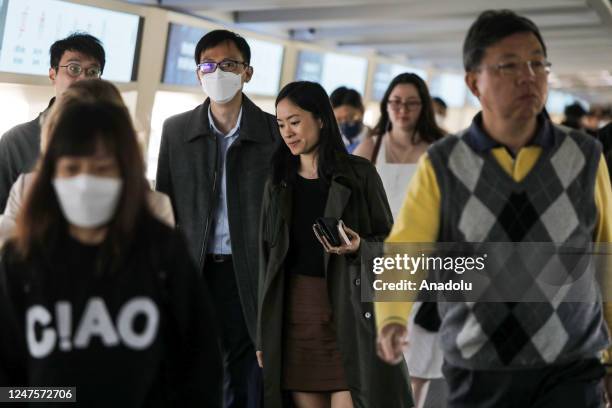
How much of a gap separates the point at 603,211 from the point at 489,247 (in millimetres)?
390

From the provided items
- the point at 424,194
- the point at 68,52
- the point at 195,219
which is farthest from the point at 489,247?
the point at 68,52

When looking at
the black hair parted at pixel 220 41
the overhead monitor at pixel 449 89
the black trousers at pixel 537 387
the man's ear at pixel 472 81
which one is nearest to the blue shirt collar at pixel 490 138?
the man's ear at pixel 472 81

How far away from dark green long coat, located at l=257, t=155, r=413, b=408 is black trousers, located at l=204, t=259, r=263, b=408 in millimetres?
434

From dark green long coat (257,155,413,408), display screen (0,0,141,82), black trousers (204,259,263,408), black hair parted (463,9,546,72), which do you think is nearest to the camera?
black hair parted (463,9,546,72)

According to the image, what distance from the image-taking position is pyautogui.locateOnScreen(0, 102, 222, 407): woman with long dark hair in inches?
90.4

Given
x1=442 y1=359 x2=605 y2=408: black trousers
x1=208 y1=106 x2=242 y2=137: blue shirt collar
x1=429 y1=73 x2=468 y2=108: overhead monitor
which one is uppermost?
x1=429 y1=73 x2=468 y2=108: overhead monitor

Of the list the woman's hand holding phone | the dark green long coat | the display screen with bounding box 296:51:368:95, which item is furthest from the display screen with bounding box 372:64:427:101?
the woman's hand holding phone

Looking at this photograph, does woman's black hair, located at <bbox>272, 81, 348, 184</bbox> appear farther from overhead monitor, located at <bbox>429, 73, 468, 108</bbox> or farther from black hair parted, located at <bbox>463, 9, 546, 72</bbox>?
overhead monitor, located at <bbox>429, 73, 468, 108</bbox>

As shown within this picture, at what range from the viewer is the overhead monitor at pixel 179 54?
9922 mm

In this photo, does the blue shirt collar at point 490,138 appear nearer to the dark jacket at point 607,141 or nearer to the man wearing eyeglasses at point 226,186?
the man wearing eyeglasses at point 226,186

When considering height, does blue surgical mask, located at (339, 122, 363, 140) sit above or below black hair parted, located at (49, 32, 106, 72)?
above

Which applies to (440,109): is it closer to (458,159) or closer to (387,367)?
(387,367)

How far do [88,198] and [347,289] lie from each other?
219 centimetres

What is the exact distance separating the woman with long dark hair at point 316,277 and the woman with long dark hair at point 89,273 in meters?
1.96
